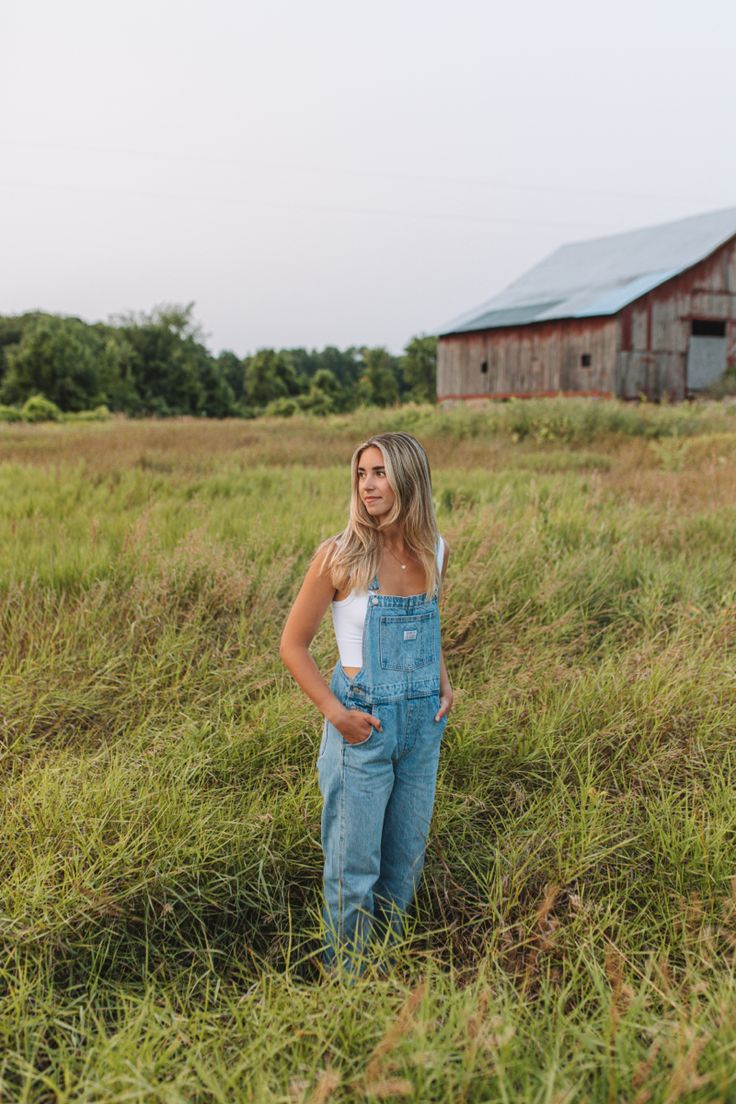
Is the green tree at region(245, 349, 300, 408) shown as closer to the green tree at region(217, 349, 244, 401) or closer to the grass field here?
the green tree at region(217, 349, 244, 401)

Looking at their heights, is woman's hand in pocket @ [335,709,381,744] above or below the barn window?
below

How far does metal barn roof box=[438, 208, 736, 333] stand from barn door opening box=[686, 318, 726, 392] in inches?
86.5

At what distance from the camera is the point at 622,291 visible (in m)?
25.0

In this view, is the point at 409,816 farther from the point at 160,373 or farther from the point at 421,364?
the point at 421,364

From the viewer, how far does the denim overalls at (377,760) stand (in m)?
2.27

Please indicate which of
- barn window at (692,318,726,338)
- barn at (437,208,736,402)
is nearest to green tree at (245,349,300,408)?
barn at (437,208,736,402)

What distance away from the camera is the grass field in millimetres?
1702

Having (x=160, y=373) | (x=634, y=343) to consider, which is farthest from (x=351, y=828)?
(x=160, y=373)

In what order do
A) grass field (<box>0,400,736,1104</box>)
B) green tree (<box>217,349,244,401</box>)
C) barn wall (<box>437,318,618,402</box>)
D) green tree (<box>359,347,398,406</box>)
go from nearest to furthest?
grass field (<box>0,400,736,1104</box>) < barn wall (<box>437,318,618,402</box>) < green tree (<box>359,347,398,406</box>) < green tree (<box>217,349,244,401</box>)

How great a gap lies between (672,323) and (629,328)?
165cm

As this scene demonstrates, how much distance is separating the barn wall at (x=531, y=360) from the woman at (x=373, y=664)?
23.2 metres

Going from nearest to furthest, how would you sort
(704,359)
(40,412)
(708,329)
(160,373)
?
(704,359) → (708,329) → (40,412) → (160,373)

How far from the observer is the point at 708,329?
25.7 m

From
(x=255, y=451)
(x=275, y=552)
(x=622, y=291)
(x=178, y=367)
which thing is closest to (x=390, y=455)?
(x=275, y=552)
